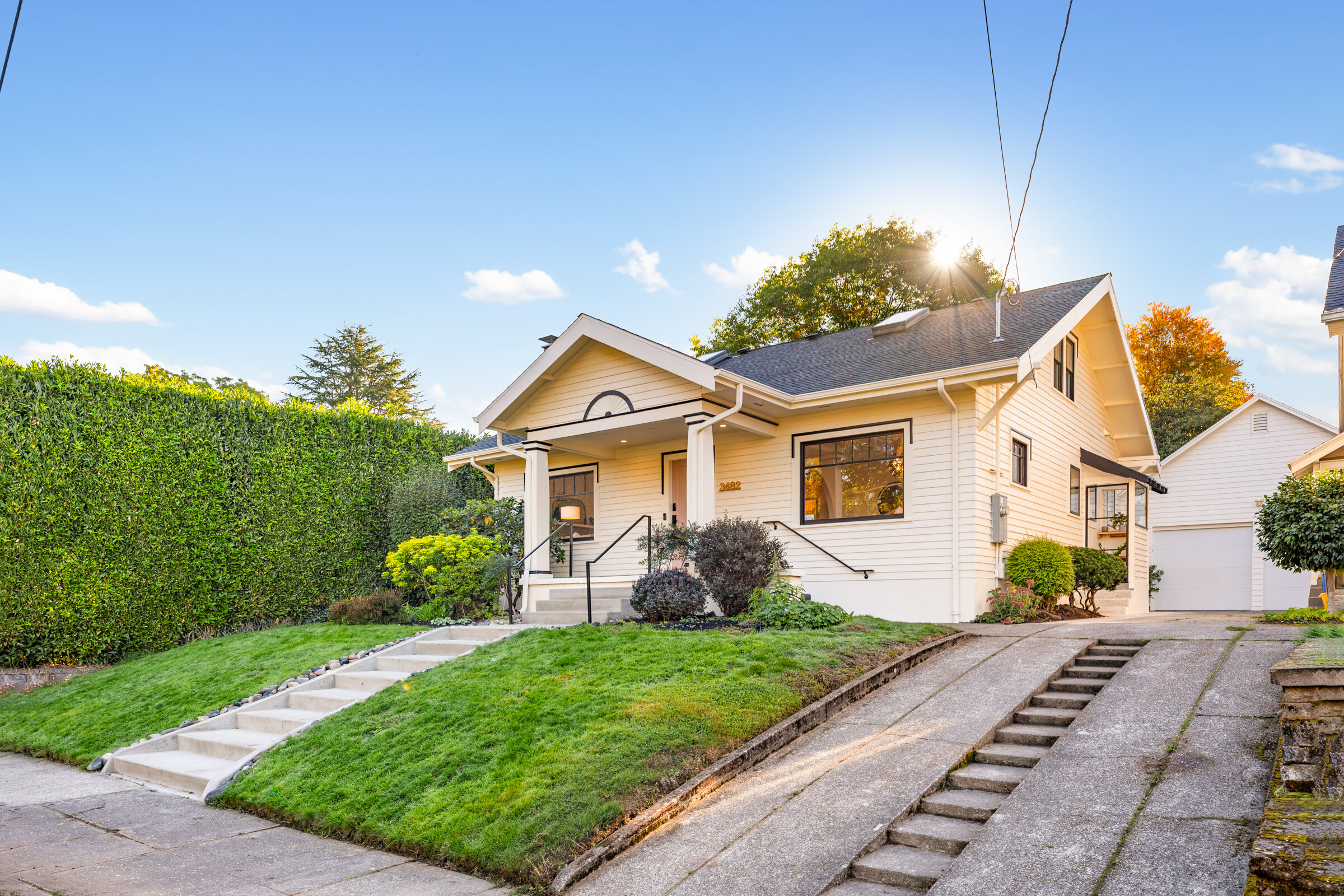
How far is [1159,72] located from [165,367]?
35818mm

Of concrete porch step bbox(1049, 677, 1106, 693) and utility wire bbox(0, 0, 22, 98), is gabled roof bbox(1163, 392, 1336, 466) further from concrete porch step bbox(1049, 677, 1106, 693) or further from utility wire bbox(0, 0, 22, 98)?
utility wire bbox(0, 0, 22, 98)

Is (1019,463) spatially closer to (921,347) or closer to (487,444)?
(921,347)

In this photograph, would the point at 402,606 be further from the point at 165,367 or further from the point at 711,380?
the point at 165,367

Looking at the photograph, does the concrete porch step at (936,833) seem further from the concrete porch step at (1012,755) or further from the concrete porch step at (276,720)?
the concrete porch step at (276,720)

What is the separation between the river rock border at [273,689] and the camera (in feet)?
26.3

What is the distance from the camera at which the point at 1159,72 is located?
10.4 meters

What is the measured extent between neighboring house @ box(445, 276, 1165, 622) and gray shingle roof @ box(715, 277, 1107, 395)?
55 millimetres

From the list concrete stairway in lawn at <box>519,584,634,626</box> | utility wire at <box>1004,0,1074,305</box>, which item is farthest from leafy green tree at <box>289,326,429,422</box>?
utility wire at <box>1004,0,1074,305</box>

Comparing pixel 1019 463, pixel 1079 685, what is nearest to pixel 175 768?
pixel 1079 685

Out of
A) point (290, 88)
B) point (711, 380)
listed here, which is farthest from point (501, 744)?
point (290, 88)

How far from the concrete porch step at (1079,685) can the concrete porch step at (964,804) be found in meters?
2.26

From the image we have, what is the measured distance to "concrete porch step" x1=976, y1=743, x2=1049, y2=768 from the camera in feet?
18.1

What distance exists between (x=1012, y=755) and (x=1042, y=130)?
6.78 m

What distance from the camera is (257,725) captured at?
27.3ft
